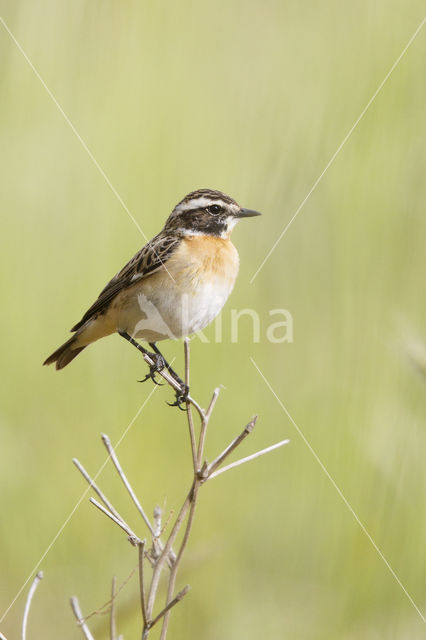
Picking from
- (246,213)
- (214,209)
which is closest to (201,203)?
(214,209)

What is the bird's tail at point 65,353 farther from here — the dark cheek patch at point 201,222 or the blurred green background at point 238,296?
the dark cheek patch at point 201,222

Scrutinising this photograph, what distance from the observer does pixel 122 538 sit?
2.99 m

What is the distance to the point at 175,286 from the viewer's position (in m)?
3.38

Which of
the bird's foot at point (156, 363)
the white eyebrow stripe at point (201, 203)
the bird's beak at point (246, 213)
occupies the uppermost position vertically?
the white eyebrow stripe at point (201, 203)

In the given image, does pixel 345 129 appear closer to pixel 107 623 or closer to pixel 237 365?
pixel 237 365

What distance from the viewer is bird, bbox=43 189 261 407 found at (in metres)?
3.29

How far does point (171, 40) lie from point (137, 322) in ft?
4.63

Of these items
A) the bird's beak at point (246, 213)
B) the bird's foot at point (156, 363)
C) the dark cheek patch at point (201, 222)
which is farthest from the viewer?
the dark cheek patch at point (201, 222)

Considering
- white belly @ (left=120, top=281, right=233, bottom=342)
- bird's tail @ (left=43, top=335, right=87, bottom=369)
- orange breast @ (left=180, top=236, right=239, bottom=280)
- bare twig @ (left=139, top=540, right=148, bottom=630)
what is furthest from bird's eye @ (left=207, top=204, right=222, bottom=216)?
bare twig @ (left=139, top=540, right=148, bottom=630)

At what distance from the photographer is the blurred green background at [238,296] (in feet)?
9.28

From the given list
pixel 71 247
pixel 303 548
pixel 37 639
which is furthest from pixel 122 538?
pixel 71 247

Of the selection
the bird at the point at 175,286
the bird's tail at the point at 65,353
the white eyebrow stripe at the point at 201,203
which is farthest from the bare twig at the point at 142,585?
the white eyebrow stripe at the point at 201,203

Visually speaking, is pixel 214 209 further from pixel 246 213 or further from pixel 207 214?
pixel 246 213

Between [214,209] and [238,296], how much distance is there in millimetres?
468
